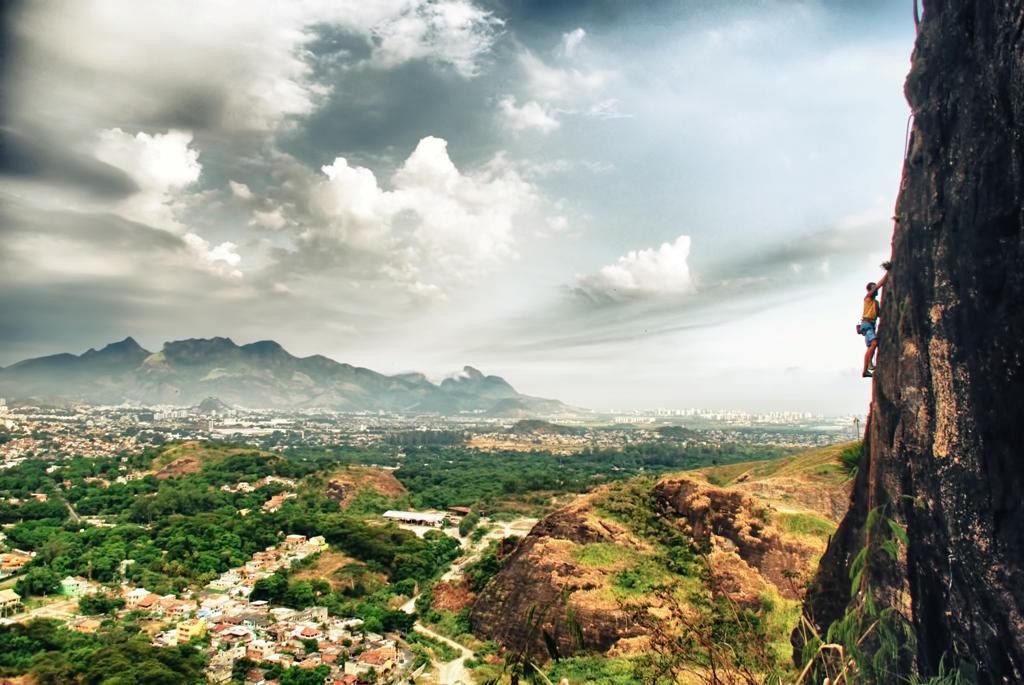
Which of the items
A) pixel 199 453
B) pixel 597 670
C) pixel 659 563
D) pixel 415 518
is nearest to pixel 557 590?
pixel 659 563

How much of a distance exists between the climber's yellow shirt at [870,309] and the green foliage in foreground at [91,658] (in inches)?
1105

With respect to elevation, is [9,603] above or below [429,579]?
below

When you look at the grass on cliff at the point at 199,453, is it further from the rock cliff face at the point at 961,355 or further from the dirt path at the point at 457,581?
the rock cliff face at the point at 961,355

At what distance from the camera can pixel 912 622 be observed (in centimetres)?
626

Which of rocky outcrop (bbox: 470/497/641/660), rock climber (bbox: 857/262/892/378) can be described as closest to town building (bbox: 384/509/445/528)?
rocky outcrop (bbox: 470/497/641/660)

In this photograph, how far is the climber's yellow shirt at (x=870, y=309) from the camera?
8938mm

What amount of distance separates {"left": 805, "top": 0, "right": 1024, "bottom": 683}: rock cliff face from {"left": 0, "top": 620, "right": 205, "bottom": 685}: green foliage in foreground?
27.4 meters

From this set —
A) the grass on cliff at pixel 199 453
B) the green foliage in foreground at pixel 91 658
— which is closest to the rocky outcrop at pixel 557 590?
the green foliage in foreground at pixel 91 658

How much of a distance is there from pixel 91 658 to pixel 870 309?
104ft

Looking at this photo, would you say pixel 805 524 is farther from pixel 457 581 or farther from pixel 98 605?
pixel 98 605

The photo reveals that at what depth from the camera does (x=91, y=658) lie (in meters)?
23.7

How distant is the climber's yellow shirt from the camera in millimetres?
8938

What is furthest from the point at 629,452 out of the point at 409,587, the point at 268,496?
the point at 409,587

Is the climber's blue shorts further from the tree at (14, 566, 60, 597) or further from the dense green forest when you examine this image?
the tree at (14, 566, 60, 597)
